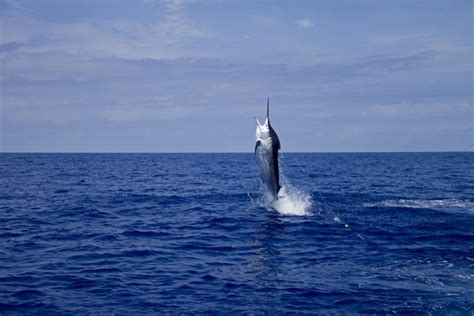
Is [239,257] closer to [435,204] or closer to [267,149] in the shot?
[267,149]

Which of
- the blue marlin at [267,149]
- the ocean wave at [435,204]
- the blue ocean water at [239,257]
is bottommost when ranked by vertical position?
the blue ocean water at [239,257]

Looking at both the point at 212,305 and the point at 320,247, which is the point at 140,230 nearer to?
the point at 320,247

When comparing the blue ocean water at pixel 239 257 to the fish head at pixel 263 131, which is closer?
the blue ocean water at pixel 239 257

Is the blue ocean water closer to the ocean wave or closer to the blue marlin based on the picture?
the ocean wave

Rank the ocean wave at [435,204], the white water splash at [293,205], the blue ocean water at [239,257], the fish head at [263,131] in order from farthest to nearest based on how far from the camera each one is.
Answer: the ocean wave at [435,204] → the white water splash at [293,205] → the fish head at [263,131] → the blue ocean water at [239,257]

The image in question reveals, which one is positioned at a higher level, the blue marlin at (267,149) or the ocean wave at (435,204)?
the blue marlin at (267,149)

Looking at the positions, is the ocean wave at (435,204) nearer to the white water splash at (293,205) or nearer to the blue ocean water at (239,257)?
the blue ocean water at (239,257)

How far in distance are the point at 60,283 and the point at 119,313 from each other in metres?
3.14

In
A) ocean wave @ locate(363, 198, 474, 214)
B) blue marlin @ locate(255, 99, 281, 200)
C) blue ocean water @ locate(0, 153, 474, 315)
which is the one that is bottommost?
blue ocean water @ locate(0, 153, 474, 315)

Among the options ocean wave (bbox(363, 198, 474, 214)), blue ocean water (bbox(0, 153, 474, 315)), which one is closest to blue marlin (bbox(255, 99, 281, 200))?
blue ocean water (bbox(0, 153, 474, 315))

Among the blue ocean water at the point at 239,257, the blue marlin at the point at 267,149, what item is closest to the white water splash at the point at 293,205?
the blue ocean water at the point at 239,257

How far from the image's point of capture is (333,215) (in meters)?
24.5

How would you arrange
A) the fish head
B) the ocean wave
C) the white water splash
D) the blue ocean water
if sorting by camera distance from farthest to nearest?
1. the ocean wave
2. the white water splash
3. the fish head
4. the blue ocean water

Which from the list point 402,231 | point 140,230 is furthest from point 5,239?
point 402,231
